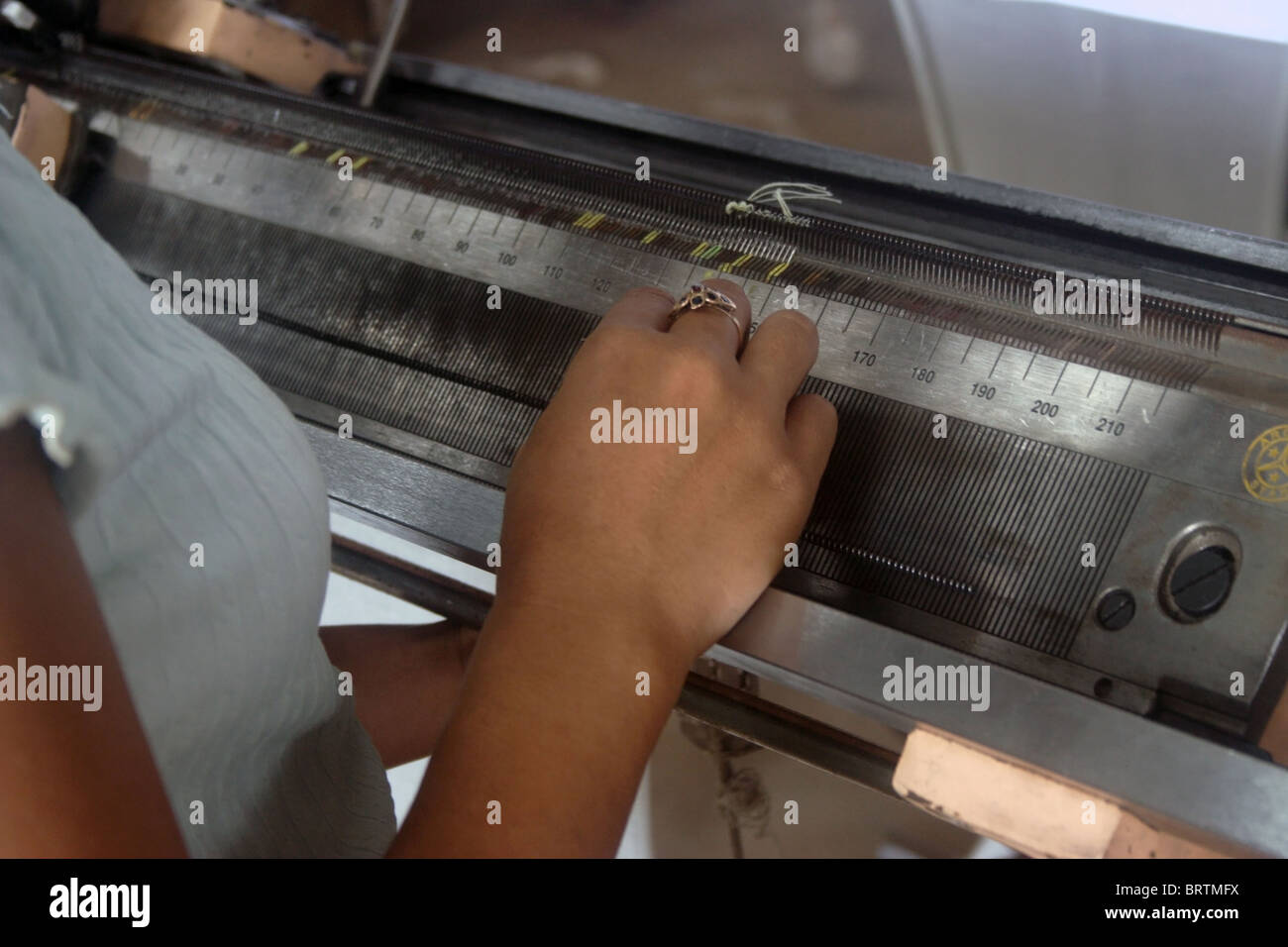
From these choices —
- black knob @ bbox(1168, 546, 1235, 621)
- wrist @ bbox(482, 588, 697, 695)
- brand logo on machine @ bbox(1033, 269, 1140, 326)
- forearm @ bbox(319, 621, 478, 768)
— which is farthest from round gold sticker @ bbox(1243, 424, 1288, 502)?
forearm @ bbox(319, 621, 478, 768)

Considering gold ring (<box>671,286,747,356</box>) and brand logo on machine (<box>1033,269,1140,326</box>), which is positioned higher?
brand logo on machine (<box>1033,269,1140,326</box>)

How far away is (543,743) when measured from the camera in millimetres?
635

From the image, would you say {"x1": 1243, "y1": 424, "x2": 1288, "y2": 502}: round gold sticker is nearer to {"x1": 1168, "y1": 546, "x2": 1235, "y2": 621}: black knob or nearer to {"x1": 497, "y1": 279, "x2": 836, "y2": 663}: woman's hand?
{"x1": 1168, "y1": 546, "x2": 1235, "y2": 621}: black knob

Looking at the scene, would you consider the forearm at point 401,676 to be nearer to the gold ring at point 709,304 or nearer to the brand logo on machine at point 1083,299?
the gold ring at point 709,304

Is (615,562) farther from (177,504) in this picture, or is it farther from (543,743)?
(177,504)

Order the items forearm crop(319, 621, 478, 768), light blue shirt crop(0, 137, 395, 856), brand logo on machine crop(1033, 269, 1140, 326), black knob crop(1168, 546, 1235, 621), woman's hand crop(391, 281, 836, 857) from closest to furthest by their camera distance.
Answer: light blue shirt crop(0, 137, 395, 856), woman's hand crop(391, 281, 836, 857), black knob crop(1168, 546, 1235, 621), brand logo on machine crop(1033, 269, 1140, 326), forearm crop(319, 621, 478, 768)

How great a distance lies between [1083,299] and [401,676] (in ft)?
3.04

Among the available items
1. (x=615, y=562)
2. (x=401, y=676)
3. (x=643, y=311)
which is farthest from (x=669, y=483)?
(x=401, y=676)

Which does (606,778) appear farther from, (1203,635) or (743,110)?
(743,110)

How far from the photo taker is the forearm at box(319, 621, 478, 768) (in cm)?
124

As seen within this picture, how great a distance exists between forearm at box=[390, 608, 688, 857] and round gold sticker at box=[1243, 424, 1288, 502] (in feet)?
1.57
